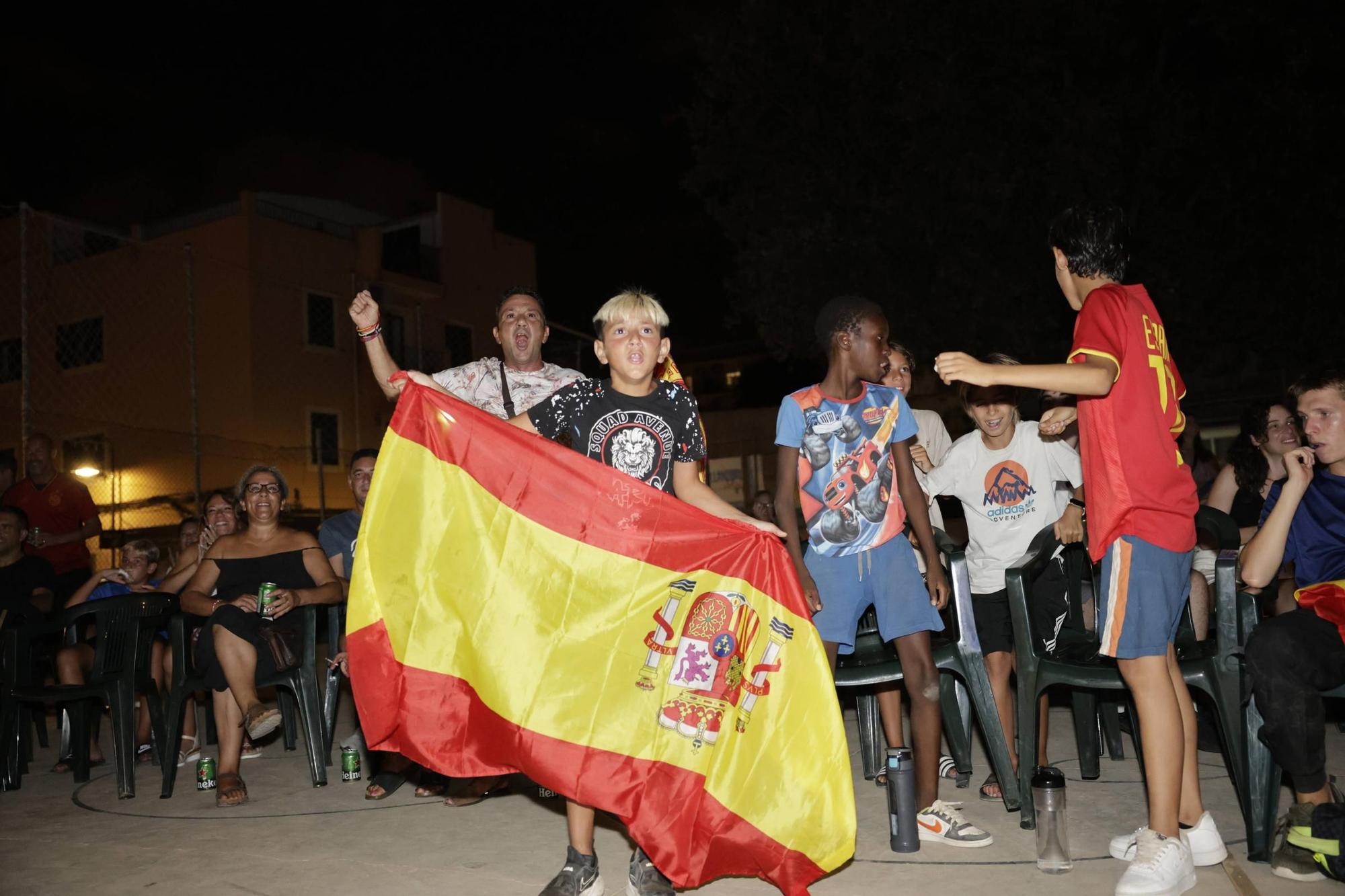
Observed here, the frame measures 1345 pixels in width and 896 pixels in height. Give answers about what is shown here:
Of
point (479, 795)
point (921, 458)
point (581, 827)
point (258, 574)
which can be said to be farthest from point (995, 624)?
point (258, 574)

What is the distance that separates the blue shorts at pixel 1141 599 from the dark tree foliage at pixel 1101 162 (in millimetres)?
10107

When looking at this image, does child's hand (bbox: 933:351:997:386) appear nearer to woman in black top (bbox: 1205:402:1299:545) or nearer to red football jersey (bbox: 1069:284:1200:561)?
red football jersey (bbox: 1069:284:1200:561)

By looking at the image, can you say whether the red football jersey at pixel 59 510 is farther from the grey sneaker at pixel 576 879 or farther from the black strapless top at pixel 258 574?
the grey sneaker at pixel 576 879

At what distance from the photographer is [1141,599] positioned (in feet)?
11.4

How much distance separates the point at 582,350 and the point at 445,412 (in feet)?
48.2

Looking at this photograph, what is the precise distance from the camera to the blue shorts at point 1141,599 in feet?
11.4

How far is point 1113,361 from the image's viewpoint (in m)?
3.42

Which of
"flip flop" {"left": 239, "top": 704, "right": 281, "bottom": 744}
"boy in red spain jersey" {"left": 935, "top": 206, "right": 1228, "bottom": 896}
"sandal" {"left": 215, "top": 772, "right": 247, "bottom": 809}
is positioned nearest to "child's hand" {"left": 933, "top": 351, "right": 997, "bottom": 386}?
"boy in red spain jersey" {"left": 935, "top": 206, "right": 1228, "bottom": 896}

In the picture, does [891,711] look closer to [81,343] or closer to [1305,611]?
[1305,611]

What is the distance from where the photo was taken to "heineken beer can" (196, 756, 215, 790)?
5.33 m

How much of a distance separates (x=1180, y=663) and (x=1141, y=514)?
77 centimetres

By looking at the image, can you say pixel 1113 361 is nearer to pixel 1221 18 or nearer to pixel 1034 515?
pixel 1034 515

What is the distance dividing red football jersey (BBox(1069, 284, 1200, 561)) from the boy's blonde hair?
1486mm

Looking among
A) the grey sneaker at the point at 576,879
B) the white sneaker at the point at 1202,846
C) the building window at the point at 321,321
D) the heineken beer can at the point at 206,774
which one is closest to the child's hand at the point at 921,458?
the white sneaker at the point at 1202,846
